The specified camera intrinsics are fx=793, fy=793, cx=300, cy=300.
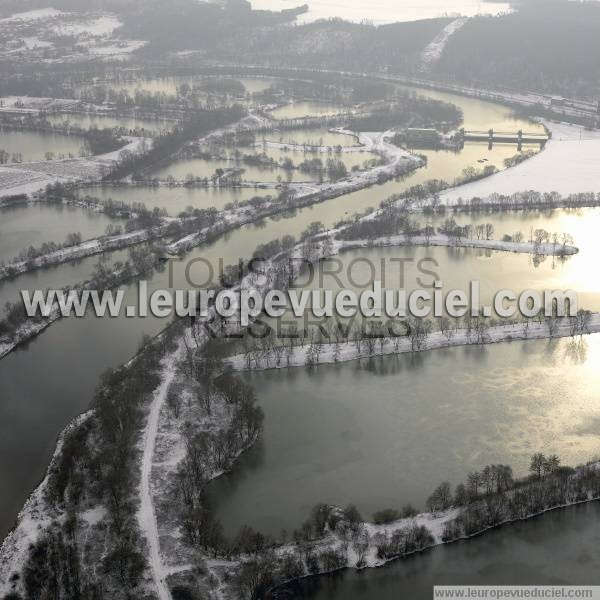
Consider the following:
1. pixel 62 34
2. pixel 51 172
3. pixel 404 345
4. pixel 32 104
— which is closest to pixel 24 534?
pixel 404 345

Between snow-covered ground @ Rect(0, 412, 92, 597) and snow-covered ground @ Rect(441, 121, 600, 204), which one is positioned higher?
snow-covered ground @ Rect(441, 121, 600, 204)

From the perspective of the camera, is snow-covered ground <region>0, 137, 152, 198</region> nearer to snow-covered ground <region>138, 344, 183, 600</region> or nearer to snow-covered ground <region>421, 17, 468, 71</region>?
snow-covered ground <region>138, 344, 183, 600</region>

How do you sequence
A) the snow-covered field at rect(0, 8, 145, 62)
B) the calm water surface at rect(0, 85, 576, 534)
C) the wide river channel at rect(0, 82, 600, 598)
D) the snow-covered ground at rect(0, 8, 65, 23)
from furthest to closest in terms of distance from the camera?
the snow-covered ground at rect(0, 8, 65, 23)
the snow-covered field at rect(0, 8, 145, 62)
the calm water surface at rect(0, 85, 576, 534)
the wide river channel at rect(0, 82, 600, 598)

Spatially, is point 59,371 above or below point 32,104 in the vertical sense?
below

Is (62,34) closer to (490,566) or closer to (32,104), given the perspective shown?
(32,104)

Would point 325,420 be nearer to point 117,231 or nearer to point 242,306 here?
point 242,306

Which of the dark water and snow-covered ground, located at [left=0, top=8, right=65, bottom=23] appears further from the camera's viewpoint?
snow-covered ground, located at [left=0, top=8, right=65, bottom=23]

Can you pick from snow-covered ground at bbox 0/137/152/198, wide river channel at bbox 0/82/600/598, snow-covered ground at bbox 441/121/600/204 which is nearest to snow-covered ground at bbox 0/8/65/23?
snow-covered ground at bbox 0/137/152/198
